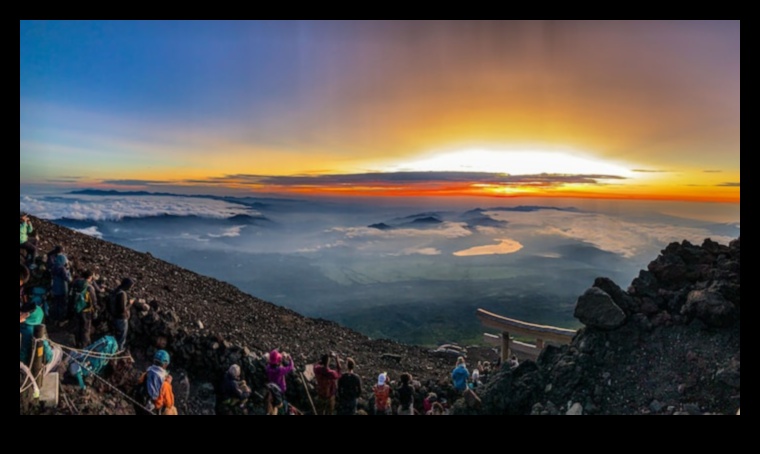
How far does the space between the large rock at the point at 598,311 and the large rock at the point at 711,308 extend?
2.86 feet

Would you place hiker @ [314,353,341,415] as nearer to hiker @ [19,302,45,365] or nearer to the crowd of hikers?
the crowd of hikers

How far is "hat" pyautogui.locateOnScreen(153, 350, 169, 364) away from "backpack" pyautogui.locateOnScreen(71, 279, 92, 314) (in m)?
1.05

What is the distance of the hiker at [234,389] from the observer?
740 cm

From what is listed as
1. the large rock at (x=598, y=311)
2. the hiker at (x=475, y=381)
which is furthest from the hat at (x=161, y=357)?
the large rock at (x=598, y=311)

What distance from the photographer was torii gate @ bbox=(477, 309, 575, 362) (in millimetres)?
8039

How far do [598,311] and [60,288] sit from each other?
688 centimetres

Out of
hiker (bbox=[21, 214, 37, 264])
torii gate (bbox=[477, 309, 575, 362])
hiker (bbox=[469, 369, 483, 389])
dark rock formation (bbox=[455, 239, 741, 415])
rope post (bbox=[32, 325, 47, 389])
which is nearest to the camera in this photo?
rope post (bbox=[32, 325, 47, 389])

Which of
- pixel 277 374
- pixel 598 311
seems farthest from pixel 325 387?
pixel 598 311

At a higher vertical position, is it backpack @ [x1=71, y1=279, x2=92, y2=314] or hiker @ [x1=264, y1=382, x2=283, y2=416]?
backpack @ [x1=71, y1=279, x2=92, y2=314]

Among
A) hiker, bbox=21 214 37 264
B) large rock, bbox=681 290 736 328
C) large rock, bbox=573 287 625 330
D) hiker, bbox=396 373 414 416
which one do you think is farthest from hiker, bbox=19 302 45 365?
large rock, bbox=681 290 736 328

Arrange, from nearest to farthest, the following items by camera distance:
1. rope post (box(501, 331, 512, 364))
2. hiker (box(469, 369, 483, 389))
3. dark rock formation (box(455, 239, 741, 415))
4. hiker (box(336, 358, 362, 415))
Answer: dark rock formation (box(455, 239, 741, 415)) → hiker (box(336, 358, 362, 415)) → hiker (box(469, 369, 483, 389)) → rope post (box(501, 331, 512, 364))

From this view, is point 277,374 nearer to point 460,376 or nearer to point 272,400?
point 272,400

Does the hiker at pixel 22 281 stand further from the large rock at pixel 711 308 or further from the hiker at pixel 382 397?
the large rock at pixel 711 308
